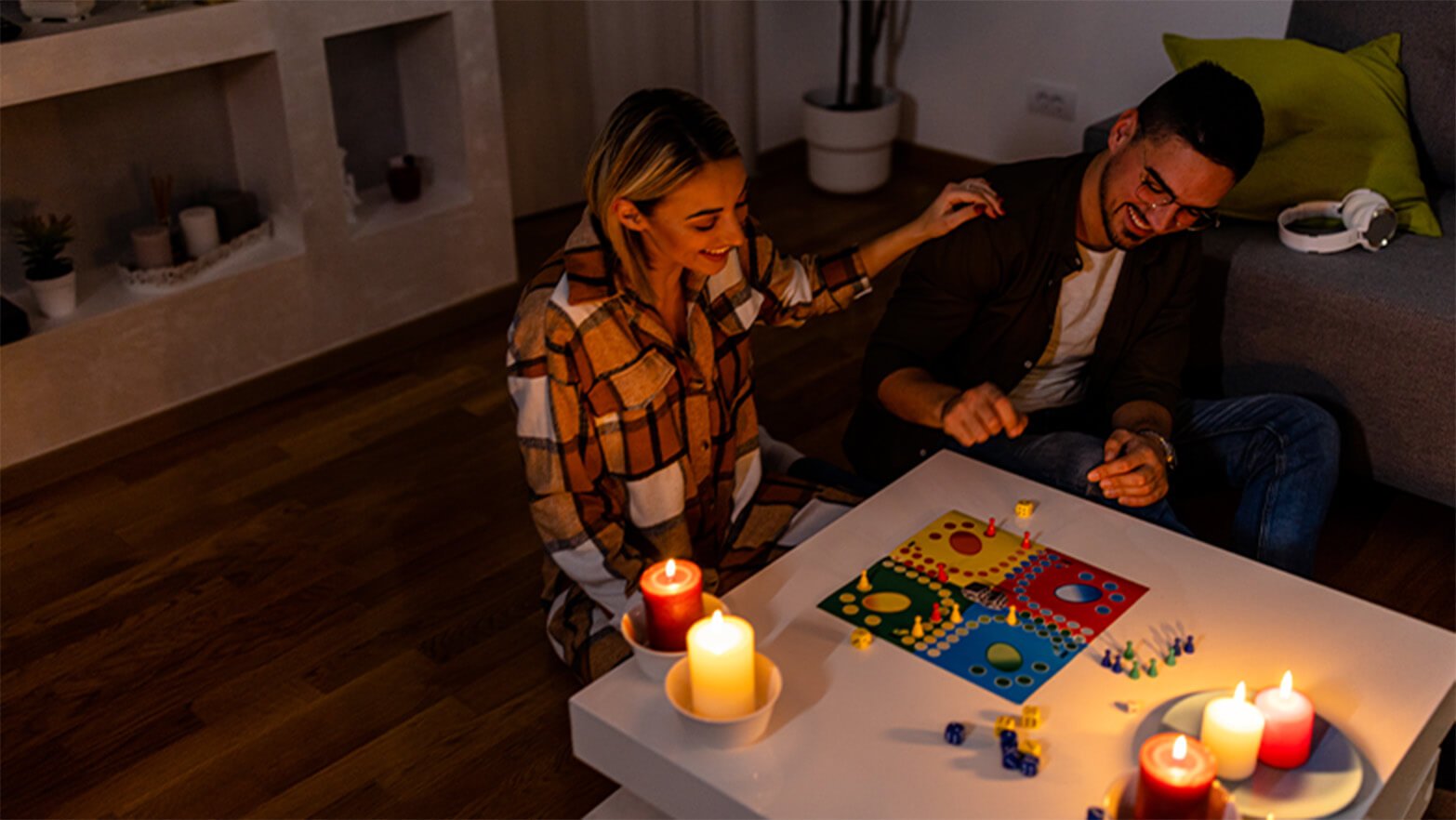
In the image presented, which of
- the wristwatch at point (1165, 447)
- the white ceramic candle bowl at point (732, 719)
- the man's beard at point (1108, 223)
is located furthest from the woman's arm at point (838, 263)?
the white ceramic candle bowl at point (732, 719)

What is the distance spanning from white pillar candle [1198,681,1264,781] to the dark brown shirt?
2.48ft

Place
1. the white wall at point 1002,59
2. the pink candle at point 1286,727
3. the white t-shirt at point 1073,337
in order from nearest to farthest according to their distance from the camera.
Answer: the pink candle at point 1286,727
the white t-shirt at point 1073,337
the white wall at point 1002,59

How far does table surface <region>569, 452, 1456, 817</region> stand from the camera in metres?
1.33

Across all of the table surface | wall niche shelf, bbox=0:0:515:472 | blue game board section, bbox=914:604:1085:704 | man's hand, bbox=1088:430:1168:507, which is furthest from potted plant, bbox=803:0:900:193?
blue game board section, bbox=914:604:1085:704

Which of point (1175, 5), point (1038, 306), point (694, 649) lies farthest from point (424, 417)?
point (1175, 5)

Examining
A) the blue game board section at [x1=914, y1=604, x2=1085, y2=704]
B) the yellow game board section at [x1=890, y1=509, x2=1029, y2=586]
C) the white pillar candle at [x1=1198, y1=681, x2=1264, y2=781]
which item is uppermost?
the white pillar candle at [x1=1198, y1=681, x2=1264, y2=781]

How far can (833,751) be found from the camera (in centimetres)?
138

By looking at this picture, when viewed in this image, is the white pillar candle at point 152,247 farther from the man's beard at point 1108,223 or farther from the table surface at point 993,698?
the man's beard at point 1108,223

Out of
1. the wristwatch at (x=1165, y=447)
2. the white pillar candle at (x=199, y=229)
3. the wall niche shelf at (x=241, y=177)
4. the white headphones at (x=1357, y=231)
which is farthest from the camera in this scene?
the white pillar candle at (x=199, y=229)

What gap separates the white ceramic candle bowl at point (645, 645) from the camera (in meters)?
1.46

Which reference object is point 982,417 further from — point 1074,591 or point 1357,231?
point 1357,231

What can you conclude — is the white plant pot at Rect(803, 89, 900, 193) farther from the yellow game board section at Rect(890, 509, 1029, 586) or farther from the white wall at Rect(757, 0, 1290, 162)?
the yellow game board section at Rect(890, 509, 1029, 586)

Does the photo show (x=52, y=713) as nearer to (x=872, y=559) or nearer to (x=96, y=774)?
(x=96, y=774)

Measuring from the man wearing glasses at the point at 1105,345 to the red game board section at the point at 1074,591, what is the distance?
0.17 meters
